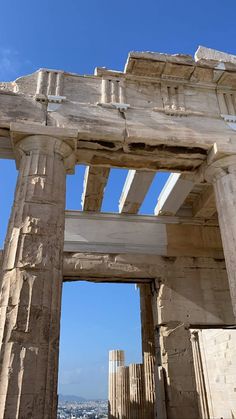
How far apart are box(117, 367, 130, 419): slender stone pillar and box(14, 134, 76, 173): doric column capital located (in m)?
11.0

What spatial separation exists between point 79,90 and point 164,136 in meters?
1.98

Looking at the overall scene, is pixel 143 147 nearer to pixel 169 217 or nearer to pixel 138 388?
pixel 169 217

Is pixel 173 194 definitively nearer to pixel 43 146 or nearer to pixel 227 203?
pixel 227 203

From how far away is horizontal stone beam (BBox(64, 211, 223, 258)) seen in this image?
962 centimetres

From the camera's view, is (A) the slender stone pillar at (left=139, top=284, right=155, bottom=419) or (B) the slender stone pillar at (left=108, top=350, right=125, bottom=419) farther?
(B) the slender stone pillar at (left=108, top=350, right=125, bottom=419)

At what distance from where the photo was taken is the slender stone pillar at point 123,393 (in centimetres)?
1378

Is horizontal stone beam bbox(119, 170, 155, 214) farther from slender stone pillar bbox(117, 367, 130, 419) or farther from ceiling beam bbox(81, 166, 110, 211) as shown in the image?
slender stone pillar bbox(117, 367, 130, 419)

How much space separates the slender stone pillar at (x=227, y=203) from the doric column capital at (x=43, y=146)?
281 centimetres

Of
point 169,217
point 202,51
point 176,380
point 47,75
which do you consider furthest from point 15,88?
point 176,380

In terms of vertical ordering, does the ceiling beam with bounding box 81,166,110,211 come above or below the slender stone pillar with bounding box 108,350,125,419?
above

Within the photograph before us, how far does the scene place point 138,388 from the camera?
13.4 metres

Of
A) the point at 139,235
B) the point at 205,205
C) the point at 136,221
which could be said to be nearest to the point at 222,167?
the point at 205,205

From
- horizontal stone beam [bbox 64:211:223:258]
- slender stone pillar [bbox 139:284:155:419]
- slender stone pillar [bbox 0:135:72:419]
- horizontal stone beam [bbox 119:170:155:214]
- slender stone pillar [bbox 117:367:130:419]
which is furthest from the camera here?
slender stone pillar [bbox 117:367:130:419]

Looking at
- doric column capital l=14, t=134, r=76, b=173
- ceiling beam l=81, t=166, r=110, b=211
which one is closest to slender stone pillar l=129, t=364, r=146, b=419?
ceiling beam l=81, t=166, r=110, b=211
